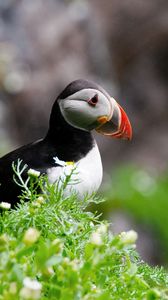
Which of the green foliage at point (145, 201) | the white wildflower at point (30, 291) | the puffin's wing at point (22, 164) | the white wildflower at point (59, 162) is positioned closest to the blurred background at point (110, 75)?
the green foliage at point (145, 201)

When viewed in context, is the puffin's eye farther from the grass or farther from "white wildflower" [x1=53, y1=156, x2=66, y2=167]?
the grass

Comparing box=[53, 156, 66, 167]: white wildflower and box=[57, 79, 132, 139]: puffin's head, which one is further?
box=[57, 79, 132, 139]: puffin's head

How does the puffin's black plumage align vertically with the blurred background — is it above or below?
above

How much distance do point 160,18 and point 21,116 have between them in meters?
2.23

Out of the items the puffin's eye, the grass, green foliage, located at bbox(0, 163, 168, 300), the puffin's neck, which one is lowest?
the grass

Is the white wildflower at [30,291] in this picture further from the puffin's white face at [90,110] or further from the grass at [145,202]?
the grass at [145,202]

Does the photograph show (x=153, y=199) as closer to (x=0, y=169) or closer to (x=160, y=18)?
(x=160, y=18)

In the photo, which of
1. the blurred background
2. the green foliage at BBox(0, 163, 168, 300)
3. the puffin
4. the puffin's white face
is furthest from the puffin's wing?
the blurred background

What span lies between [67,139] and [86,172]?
24cm

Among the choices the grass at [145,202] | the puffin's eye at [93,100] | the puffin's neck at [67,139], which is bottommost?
A: the grass at [145,202]

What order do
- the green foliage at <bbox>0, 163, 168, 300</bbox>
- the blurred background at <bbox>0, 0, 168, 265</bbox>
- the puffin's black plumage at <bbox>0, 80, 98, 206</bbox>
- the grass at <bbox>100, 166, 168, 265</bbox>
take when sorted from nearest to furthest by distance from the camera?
the green foliage at <bbox>0, 163, 168, 300</bbox> < the puffin's black plumage at <bbox>0, 80, 98, 206</bbox> < the grass at <bbox>100, 166, 168, 265</bbox> < the blurred background at <bbox>0, 0, 168, 265</bbox>

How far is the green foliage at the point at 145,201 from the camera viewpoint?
7.77m

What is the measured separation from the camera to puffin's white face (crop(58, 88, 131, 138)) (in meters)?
3.43

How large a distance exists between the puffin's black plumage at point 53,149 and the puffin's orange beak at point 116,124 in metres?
0.08
